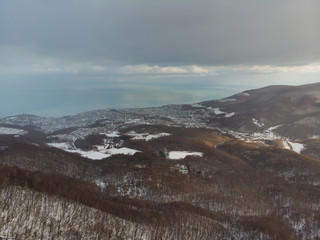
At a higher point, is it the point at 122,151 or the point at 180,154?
the point at 122,151

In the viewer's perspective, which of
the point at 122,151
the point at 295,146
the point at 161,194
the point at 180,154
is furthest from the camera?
the point at 295,146

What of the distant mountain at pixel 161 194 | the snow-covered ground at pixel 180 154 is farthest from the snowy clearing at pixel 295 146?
the snow-covered ground at pixel 180 154

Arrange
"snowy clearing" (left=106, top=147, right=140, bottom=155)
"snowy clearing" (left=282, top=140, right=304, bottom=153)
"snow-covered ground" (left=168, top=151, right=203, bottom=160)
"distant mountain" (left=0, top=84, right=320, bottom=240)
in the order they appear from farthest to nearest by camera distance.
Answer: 1. "snowy clearing" (left=282, top=140, right=304, bottom=153)
2. "snowy clearing" (left=106, top=147, right=140, bottom=155)
3. "snow-covered ground" (left=168, top=151, right=203, bottom=160)
4. "distant mountain" (left=0, top=84, right=320, bottom=240)

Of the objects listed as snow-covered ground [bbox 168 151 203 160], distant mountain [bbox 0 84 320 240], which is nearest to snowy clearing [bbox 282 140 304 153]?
distant mountain [bbox 0 84 320 240]

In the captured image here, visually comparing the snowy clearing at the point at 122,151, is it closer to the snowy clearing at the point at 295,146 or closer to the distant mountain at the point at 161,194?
the distant mountain at the point at 161,194

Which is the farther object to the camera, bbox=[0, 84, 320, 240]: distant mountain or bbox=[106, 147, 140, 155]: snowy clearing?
bbox=[106, 147, 140, 155]: snowy clearing

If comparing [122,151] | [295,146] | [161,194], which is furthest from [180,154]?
[295,146]

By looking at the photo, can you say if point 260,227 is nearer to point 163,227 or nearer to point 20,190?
point 163,227

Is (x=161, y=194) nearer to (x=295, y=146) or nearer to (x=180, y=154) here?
(x=180, y=154)

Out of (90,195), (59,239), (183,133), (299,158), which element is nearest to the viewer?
(59,239)

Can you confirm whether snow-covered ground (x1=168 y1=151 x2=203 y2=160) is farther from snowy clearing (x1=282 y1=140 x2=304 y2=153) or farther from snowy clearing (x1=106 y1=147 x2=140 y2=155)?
snowy clearing (x1=282 y1=140 x2=304 y2=153)

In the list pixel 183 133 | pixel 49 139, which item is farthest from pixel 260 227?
pixel 49 139
